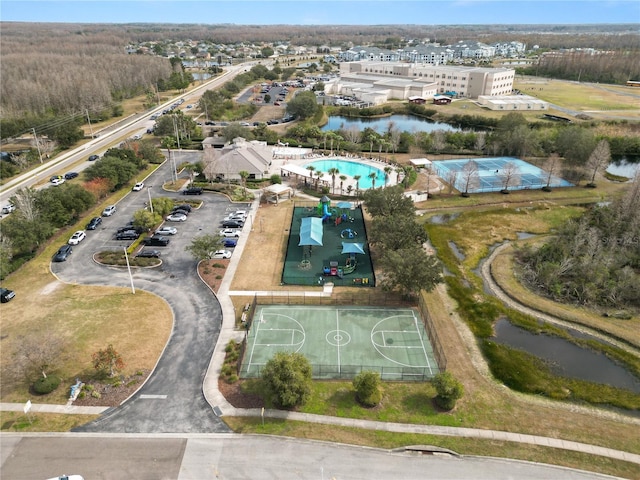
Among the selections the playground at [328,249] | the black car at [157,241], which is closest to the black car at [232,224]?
the playground at [328,249]

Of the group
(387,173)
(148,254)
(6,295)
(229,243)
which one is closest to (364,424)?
(229,243)

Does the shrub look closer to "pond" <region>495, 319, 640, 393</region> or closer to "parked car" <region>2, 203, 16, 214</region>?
"pond" <region>495, 319, 640, 393</region>

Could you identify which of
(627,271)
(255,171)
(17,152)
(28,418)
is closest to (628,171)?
(627,271)

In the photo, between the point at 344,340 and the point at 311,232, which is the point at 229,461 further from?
the point at 311,232

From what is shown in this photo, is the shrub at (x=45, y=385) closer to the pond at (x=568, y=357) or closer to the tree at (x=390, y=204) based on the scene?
the pond at (x=568, y=357)

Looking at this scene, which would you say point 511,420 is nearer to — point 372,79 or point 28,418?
point 28,418

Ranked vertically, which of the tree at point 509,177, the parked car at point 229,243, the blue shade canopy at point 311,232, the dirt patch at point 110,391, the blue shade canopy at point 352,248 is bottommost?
the dirt patch at point 110,391

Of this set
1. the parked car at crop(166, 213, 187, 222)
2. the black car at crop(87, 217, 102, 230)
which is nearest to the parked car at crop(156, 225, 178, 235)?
the parked car at crop(166, 213, 187, 222)
